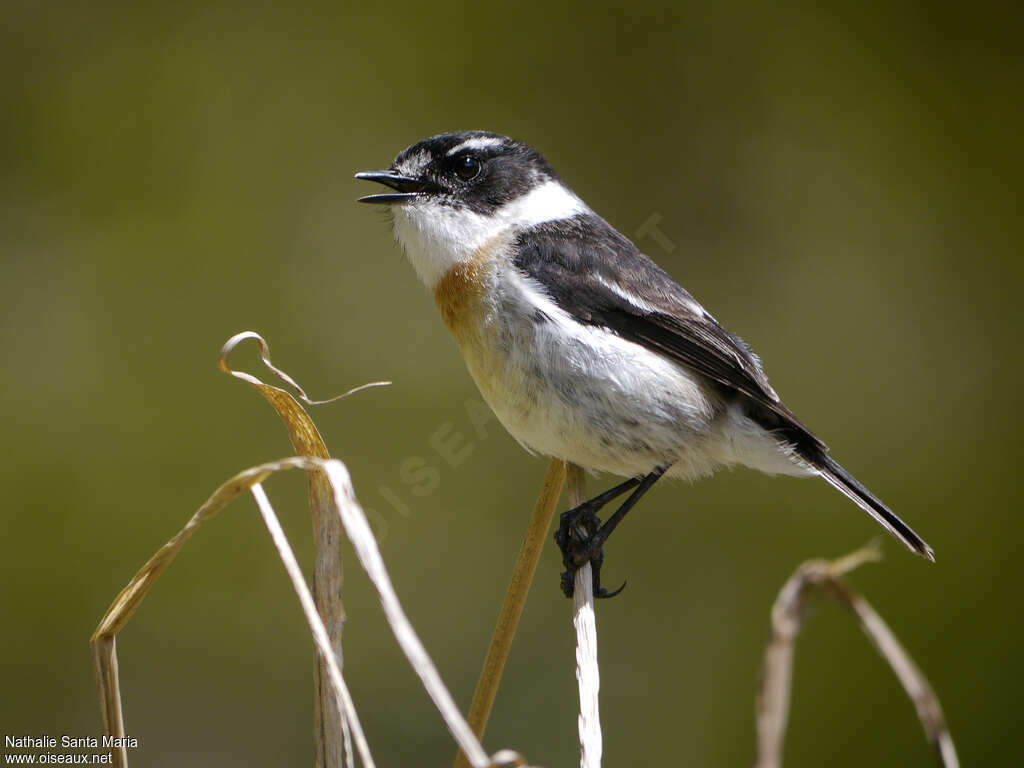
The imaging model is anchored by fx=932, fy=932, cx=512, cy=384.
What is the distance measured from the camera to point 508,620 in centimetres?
215

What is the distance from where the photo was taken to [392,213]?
10.3ft

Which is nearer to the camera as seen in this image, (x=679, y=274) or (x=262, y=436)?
(x=262, y=436)

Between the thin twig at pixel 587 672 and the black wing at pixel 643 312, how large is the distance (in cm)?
83

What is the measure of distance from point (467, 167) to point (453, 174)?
53mm

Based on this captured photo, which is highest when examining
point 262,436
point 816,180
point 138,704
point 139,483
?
point 816,180

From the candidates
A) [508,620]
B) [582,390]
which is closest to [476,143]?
[582,390]

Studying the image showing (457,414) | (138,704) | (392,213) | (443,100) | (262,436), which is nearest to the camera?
(392,213)

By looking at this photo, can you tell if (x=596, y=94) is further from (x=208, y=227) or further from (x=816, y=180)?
(x=208, y=227)

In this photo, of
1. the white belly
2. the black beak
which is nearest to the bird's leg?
the white belly

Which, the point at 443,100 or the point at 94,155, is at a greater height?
the point at 443,100

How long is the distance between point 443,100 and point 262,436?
1.97m

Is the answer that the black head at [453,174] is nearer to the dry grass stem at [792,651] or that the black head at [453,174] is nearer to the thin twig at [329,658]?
the thin twig at [329,658]

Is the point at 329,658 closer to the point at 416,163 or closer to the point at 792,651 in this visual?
the point at 792,651

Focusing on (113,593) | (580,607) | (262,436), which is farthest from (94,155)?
(580,607)
